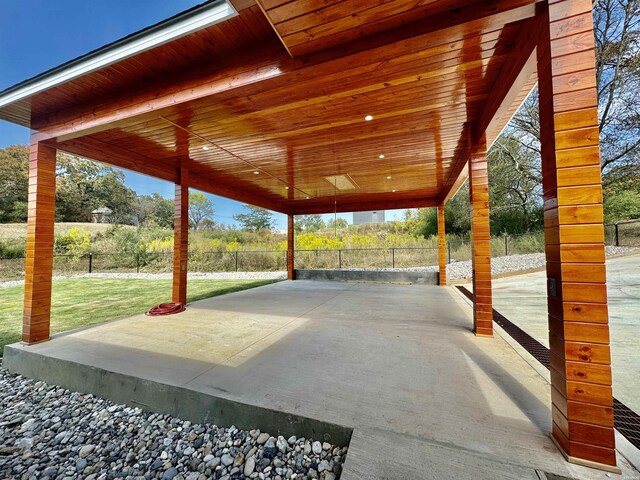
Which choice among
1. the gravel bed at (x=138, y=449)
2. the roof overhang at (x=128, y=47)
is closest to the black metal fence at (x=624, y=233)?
the gravel bed at (x=138, y=449)

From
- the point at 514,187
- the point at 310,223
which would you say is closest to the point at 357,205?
the point at 310,223

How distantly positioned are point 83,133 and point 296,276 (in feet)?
21.6

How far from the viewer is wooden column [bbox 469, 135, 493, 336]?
9.60 feet

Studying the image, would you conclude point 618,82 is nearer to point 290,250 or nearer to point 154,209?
point 290,250

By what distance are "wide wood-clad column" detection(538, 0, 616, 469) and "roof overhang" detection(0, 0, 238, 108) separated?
1.97m

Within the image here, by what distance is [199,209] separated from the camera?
19.9 metres

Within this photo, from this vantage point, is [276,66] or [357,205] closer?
[276,66]

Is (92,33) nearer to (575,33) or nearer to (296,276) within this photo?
(296,276)

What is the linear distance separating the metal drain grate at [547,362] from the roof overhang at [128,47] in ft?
11.5

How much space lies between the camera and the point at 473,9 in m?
1.54

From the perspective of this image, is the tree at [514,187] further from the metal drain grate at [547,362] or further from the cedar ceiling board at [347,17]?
the cedar ceiling board at [347,17]

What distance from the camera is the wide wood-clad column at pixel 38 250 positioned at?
2900 mm

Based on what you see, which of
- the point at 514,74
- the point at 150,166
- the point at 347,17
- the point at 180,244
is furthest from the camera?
the point at 180,244

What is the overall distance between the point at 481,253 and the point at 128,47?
3.96m
